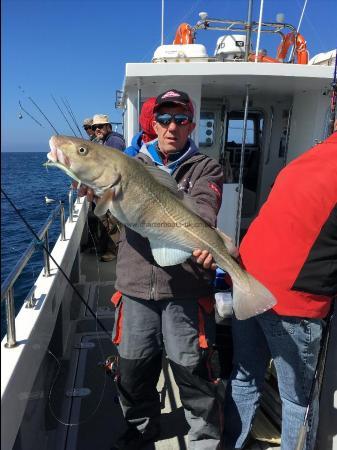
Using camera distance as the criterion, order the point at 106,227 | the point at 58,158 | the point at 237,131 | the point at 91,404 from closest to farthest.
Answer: the point at 58,158 < the point at 91,404 < the point at 106,227 < the point at 237,131

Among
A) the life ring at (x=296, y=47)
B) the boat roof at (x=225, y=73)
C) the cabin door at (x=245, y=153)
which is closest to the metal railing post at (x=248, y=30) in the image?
the boat roof at (x=225, y=73)

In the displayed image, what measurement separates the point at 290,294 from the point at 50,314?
197 cm

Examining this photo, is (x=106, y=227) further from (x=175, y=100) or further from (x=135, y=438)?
(x=175, y=100)

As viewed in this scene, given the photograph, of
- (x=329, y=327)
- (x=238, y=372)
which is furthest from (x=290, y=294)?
(x=238, y=372)

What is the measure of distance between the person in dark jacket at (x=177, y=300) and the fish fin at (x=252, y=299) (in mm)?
296

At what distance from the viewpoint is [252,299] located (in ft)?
7.20

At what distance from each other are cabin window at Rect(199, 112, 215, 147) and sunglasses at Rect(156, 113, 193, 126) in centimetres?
590

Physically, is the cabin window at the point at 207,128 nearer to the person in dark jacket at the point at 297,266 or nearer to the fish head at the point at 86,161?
the person in dark jacket at the point at 297,266

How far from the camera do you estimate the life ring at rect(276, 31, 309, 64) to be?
22.0 ft

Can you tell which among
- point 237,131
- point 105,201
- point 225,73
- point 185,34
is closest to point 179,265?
point 105,201

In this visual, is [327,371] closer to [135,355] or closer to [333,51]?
[135,355]

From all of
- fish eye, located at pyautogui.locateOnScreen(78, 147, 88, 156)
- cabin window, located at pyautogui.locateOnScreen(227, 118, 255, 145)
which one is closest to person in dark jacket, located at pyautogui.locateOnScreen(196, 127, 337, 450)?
fish eye, located at pyautogui.locateOnScreen(78, 147, 88, 156)

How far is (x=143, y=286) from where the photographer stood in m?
2.46

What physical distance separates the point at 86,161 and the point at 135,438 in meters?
2.14
